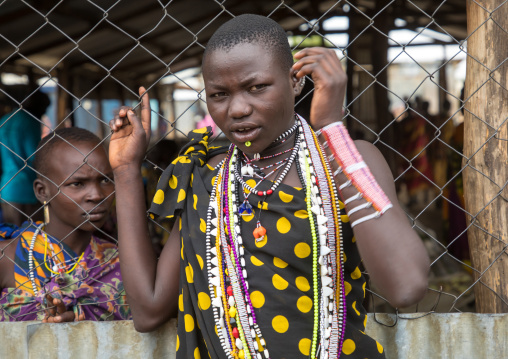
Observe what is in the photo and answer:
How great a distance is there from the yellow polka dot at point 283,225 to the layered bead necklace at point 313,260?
68 millimetres

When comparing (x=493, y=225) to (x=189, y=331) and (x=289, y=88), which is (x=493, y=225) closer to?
(x=289, y=88)

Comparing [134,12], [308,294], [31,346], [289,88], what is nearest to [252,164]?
[289,88]

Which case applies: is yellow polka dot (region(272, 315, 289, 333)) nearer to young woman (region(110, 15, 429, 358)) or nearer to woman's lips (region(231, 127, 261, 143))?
young woman (region(110, 15, 429, 358))

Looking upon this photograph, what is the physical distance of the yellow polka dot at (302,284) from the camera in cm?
163

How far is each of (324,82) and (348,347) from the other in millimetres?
786

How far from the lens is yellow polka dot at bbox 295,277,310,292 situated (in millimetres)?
1634

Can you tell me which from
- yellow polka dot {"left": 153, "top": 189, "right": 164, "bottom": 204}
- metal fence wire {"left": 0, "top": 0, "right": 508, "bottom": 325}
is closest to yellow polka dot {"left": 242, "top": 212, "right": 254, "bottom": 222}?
yellow polka dot {"left": 153, "top": 189, "right": 164, "bottom": 204}

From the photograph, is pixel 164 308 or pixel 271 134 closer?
pixel 271 134

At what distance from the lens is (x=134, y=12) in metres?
5.75

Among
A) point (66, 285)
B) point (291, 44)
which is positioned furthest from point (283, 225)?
point (291, 44)

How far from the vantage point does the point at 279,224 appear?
1.64 m

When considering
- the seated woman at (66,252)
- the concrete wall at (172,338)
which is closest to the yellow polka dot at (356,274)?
the concrete wall at (172,338)

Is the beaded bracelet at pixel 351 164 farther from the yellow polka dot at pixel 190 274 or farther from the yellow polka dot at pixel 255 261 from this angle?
the yellow polka dot at pixel 190 274

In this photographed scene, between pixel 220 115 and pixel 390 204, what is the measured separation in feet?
1.77
